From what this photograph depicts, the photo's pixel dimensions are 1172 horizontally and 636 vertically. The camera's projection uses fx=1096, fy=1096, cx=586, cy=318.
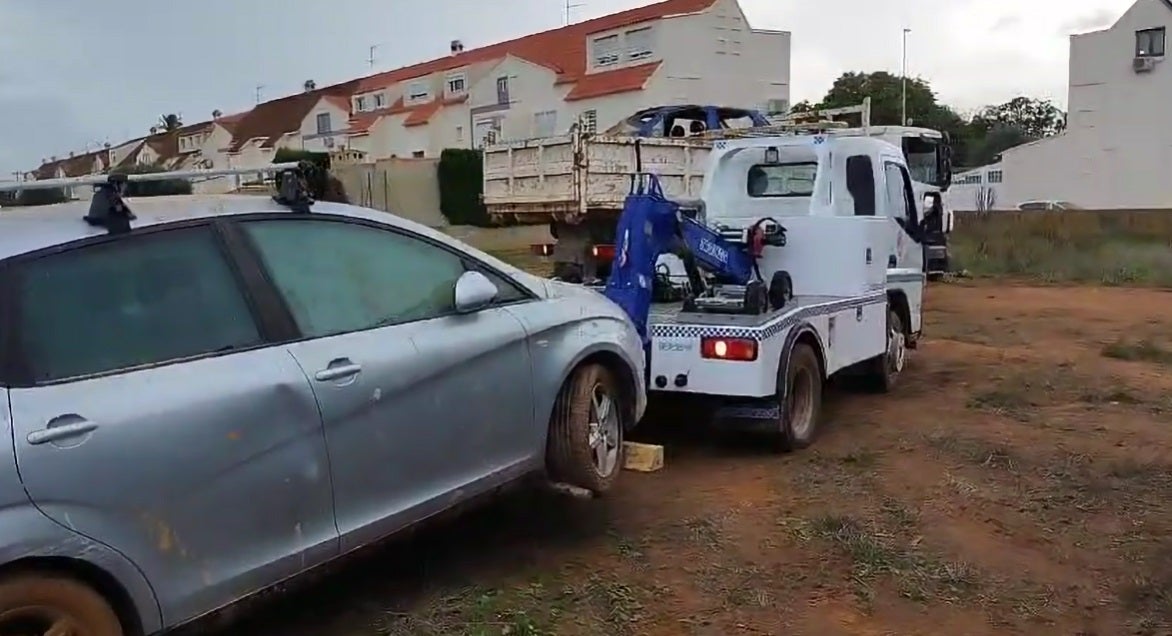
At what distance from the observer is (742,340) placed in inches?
261

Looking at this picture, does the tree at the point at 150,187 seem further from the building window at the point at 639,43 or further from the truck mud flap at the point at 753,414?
the building window at the point at 639,43

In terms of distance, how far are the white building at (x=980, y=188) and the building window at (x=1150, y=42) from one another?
777 centimetres

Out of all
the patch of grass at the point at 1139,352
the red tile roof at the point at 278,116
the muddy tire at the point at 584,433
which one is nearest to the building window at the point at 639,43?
the red tile roof at the point at 278,116

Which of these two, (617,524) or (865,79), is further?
(865,79)

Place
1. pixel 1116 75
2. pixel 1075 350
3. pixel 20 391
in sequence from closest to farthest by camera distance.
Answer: pixel 20 391 < pixel 1075 350 < pixel 1116 75

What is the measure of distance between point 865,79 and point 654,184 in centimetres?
6064

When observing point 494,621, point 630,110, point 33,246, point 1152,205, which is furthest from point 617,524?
point 1152,205

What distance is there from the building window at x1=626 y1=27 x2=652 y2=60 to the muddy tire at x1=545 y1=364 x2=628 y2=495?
124 feet

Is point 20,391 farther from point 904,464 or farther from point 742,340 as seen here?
point 904,464

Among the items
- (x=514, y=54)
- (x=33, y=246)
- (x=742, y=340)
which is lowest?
(x=742, y=340)

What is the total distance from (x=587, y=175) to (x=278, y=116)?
55929 mm

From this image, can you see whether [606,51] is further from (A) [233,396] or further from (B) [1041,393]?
(A) [233,396]

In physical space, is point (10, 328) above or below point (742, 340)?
above

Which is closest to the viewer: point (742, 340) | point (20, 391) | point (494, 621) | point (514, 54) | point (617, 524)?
point (20, 391)
